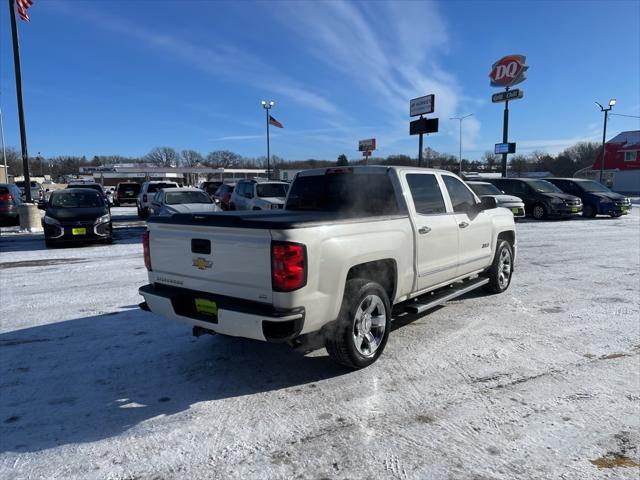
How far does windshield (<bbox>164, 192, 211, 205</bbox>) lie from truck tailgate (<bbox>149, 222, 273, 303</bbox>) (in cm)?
1031

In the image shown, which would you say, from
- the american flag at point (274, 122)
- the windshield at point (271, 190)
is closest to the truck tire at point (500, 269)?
the windshield at point (271, 190)

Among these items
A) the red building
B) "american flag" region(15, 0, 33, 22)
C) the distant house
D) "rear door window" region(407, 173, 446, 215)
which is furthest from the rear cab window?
the red building

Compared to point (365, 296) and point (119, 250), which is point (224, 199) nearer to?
point (119, 250)

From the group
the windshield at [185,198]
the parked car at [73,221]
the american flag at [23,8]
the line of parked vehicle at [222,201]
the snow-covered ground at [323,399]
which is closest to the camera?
the snow-covered ground at [323,399]

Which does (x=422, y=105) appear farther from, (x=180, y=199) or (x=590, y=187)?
(x=180, y=199)

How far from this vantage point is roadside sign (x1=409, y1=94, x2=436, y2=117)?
2394 cm

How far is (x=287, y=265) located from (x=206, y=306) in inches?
34.9

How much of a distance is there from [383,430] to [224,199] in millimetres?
19774

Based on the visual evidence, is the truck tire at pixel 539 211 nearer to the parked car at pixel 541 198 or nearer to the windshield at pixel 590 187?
the parked car at pixel 541 198

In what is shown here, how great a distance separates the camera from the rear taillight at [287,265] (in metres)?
3.17

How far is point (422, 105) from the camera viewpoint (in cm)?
2491

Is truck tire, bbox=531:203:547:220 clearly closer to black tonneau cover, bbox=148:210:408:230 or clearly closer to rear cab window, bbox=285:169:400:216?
rear cab window, bbox=285:169:400:216

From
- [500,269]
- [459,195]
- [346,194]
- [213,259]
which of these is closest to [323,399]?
[213,259]

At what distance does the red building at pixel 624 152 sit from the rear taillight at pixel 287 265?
63.7 m
